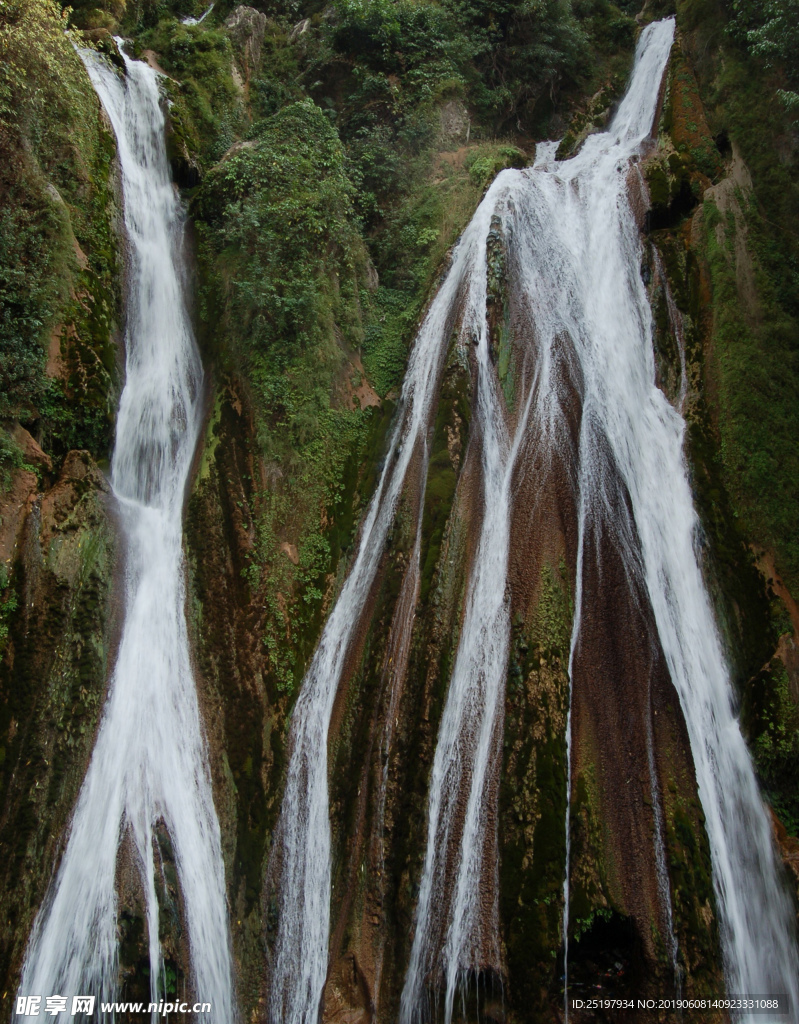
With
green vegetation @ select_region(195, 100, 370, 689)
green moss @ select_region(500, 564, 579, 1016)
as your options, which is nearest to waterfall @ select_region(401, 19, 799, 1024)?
green moss @ select_region(500, 564, 579, 1016)

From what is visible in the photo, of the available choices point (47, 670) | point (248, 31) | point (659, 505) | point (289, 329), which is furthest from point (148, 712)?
point (248, 31)

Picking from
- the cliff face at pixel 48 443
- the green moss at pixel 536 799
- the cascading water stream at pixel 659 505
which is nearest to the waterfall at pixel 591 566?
the cascading water stream at pixel 659 505

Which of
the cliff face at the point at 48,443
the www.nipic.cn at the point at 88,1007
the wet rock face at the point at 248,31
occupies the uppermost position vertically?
the wet rock face at the point at 248,31

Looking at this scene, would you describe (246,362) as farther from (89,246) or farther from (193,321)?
(89,246)

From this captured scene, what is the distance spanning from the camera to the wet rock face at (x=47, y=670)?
272 inches

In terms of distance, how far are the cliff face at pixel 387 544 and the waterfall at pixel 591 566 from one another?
217 mm

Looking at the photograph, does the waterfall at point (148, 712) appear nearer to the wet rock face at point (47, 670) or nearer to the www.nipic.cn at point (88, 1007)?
the www.nipic.cn at point (88, 1007)

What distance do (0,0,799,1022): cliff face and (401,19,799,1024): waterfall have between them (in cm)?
22

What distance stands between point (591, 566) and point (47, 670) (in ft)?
24.7

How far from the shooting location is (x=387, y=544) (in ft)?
32.1

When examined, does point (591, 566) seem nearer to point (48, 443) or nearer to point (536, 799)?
point (536, 799)

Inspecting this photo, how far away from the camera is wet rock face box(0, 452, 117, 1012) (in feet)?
22.7

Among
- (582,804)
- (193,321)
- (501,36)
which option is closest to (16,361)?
(193,321)

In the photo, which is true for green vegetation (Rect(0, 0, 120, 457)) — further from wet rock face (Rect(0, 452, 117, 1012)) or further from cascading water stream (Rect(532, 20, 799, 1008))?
cascading water stream (Rect(532, 20, 799, 1008))
